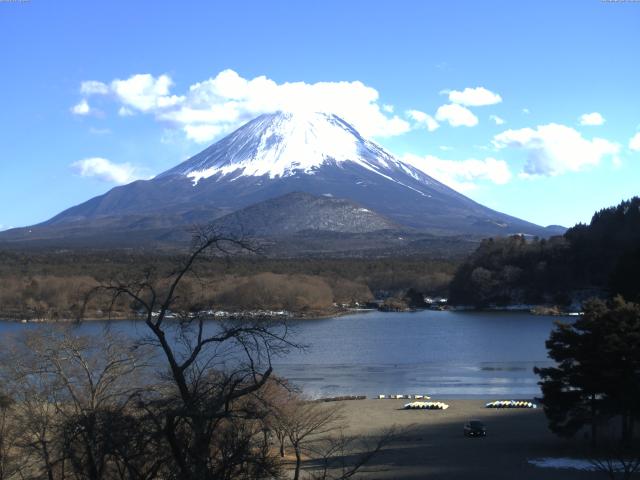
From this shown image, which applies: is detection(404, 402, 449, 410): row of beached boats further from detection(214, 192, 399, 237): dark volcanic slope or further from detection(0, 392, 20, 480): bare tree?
detection(214, 192, 399, 237): dark volcanic slope

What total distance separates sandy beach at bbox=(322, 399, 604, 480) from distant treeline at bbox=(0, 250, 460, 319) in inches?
679

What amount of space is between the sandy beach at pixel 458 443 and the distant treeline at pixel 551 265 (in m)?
32.8

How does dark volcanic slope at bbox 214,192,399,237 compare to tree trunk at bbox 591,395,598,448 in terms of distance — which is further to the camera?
dark volcanic slope at bbox 214,192,399,237

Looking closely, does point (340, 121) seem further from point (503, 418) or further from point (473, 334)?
point (503, 418)

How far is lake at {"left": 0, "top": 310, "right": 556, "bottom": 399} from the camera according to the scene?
22797 mm

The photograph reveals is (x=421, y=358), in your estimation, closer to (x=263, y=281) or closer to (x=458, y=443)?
(x=458, y=443)

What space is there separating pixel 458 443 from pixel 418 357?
14957 mm

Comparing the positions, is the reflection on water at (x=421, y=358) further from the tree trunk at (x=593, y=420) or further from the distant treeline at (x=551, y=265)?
the tree trunk at (x=593, y=420)

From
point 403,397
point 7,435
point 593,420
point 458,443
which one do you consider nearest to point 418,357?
point 403,397

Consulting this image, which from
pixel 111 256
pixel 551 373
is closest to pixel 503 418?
pixel 551 373

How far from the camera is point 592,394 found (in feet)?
43.4

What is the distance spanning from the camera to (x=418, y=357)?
29.9 meters

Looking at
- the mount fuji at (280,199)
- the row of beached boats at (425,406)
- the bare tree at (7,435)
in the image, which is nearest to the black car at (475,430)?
the row of beached boats at (425,406)

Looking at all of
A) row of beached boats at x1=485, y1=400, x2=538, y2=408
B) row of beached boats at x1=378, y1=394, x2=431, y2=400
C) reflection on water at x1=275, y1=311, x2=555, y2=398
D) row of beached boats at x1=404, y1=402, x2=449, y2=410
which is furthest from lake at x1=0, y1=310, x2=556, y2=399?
row of beached boats at x1=404, y1=402, x2=449, y2=410
